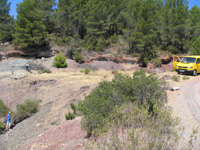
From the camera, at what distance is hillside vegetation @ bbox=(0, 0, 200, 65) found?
27.7m

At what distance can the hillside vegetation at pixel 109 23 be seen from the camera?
2770 cm

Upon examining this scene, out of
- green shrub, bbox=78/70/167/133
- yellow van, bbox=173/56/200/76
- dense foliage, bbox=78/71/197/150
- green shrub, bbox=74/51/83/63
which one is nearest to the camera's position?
dense foliage, bbox=78/71/197/150

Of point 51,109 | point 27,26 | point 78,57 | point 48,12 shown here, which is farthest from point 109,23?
point 51,109

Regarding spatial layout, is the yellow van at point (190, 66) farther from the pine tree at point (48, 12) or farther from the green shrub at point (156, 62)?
the pine tree at point (48, 12)

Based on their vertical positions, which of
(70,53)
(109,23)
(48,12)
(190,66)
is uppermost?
(48,12)

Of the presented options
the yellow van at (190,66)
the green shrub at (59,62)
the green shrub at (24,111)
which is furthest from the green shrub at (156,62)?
the green shrub at (24,111)

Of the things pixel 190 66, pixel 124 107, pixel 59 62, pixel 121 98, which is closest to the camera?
pixel 124 107

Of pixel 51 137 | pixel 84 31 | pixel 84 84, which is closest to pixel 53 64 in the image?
pixel 84 84

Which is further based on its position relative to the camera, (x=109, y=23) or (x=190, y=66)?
(x=109, y=23)

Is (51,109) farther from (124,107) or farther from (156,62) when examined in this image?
(156,62)

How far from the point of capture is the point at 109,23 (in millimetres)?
32406

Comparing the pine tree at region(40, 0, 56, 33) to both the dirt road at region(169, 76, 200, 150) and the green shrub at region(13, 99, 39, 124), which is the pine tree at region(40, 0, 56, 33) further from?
the dirt road at region(169, 76, 200, 150)

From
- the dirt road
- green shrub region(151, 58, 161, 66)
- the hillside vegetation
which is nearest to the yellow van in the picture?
the dirt road

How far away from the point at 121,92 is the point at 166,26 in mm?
26016
